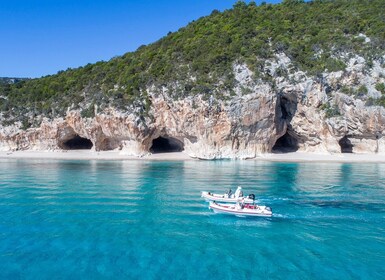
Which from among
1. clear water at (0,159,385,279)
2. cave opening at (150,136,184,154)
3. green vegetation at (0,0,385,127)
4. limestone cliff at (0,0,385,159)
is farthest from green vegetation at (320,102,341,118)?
cave opening at (150,136,184,154)

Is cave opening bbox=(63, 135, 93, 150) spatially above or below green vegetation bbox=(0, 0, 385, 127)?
below

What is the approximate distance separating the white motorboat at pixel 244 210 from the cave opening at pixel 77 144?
51374mm

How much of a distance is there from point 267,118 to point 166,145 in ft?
66.5

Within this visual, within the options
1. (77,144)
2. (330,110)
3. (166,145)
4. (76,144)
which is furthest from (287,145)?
(76,144)

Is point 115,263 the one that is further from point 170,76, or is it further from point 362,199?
point 170,76

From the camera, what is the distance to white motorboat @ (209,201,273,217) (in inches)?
773

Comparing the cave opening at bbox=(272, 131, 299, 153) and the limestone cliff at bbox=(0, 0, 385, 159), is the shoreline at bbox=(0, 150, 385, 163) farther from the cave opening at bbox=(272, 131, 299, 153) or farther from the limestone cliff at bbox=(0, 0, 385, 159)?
the cave opening at bbox=(272, 131, 299, 153)

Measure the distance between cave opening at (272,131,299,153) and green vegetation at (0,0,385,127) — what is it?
36.4 ft

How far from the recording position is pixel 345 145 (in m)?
53.5

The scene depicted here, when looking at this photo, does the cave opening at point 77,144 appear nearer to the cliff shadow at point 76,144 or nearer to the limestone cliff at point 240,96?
the cliff shadow at point 76,144

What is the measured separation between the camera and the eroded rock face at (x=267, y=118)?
165ft

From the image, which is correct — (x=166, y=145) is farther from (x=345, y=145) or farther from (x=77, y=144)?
(x=345, y=145)

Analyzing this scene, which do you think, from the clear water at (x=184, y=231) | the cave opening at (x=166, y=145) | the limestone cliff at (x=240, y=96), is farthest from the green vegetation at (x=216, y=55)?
the clear water at (x=184, y=231)

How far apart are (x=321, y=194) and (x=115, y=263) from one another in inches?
676
